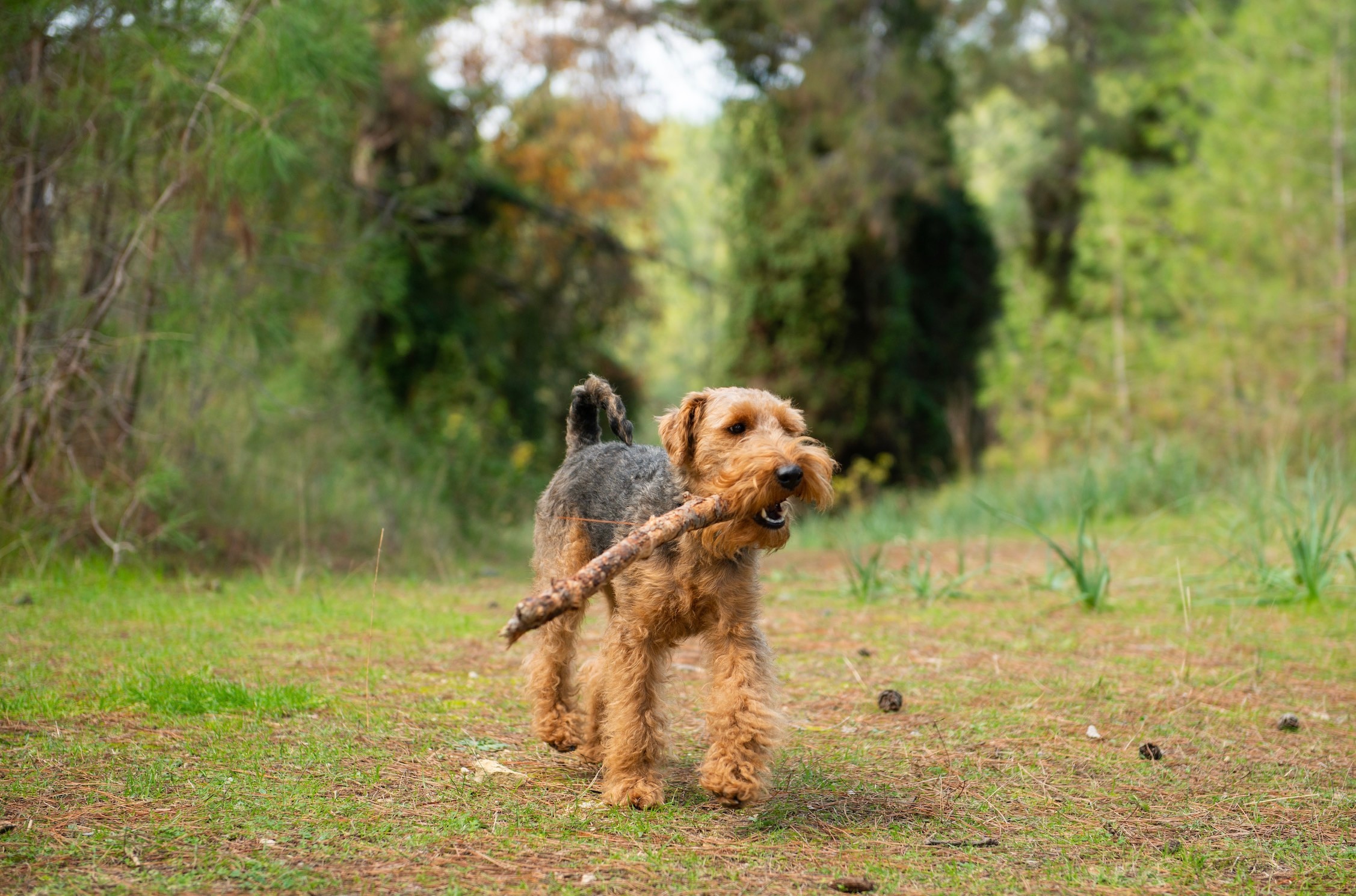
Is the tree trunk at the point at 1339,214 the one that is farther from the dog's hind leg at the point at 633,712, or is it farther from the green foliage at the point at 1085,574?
the dog's hind leg at the point at 633,712

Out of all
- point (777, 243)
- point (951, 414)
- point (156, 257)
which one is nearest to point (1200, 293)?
point (951, 414)

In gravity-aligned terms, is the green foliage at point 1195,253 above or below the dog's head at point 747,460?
above

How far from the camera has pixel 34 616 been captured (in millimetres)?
5555

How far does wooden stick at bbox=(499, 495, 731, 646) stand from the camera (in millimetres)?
2855

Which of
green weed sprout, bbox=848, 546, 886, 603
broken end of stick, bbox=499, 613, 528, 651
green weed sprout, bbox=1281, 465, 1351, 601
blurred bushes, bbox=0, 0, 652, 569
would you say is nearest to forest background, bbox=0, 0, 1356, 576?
blurred bushes, bbox=0, 0, 652, 569

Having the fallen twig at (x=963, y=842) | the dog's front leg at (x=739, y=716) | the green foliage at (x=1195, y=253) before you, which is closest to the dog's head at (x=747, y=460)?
the dog's front leg at (x=739, y=716)

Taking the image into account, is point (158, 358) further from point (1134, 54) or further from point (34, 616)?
point (1134, 54)

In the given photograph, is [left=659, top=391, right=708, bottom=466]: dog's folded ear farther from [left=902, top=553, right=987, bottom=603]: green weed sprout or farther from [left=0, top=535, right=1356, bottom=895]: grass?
[left=902, top=553, right=987, bottom=603]: green weed sprout

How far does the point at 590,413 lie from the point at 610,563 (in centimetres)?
179

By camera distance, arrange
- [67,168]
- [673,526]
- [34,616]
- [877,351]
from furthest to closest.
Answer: [877,351]
[67,168]
[34,616]
[673,526]

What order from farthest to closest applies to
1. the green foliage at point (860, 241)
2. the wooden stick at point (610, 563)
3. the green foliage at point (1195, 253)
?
the green foliage at point (860, 241), the green foliage at point (1195, 253), the wooden stick at point (610, 563)

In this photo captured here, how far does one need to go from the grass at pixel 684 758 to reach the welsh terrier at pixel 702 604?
13cm

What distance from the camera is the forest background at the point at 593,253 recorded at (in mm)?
7043

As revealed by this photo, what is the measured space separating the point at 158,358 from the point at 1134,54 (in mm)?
17787
